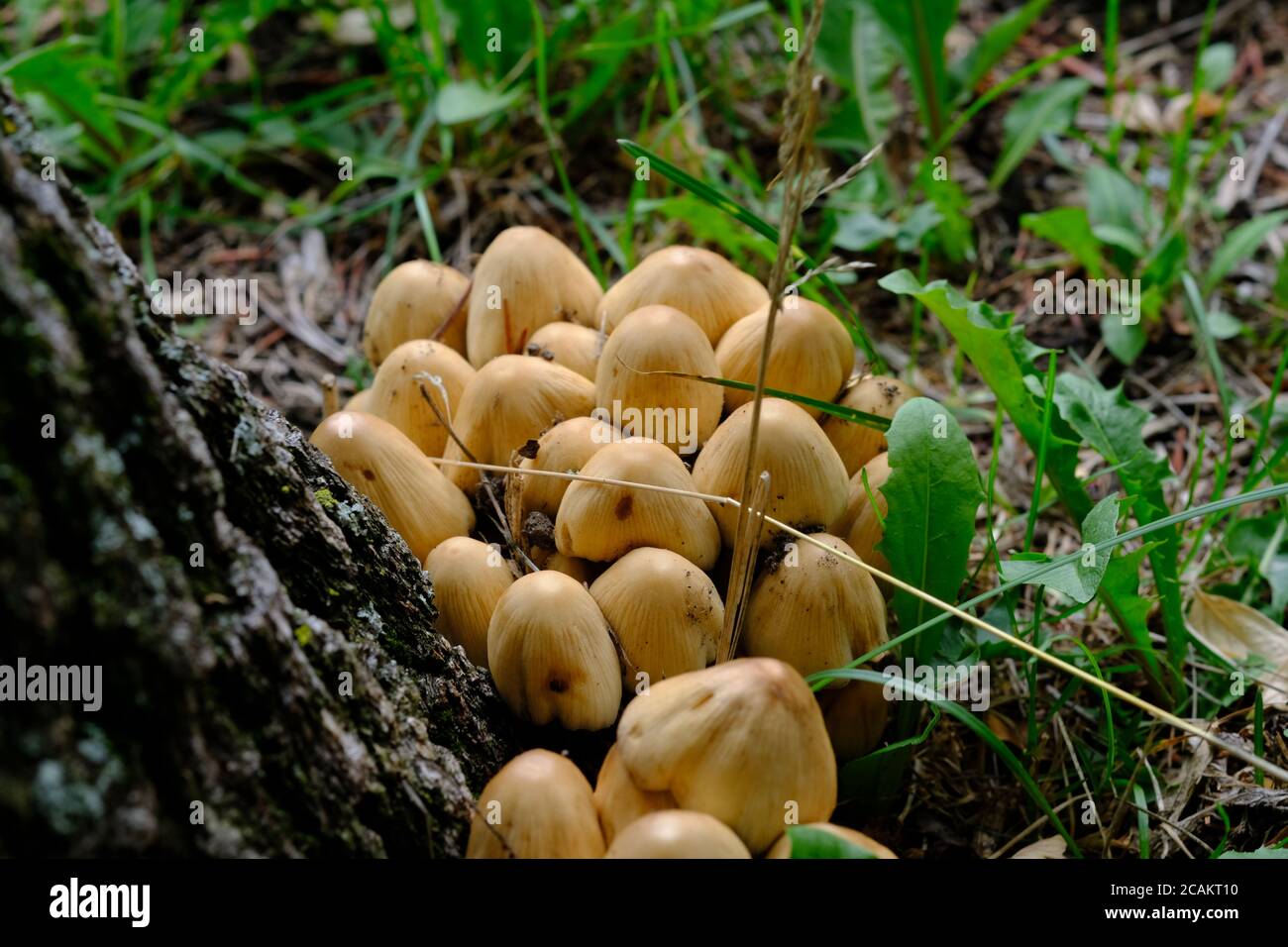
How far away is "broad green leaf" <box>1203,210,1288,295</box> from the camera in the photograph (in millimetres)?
2172

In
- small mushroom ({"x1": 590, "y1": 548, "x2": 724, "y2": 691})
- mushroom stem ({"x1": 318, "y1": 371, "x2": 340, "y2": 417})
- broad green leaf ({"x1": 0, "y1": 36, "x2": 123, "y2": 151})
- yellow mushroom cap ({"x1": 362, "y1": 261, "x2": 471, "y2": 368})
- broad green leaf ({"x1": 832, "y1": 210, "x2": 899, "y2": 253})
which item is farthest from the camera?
broad green leaf ({"x1": 0, "y1": 36, "x2": 123, "y2": 151})

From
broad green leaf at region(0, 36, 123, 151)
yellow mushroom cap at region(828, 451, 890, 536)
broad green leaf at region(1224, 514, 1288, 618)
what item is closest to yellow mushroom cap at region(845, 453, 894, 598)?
yellow mushroom cap at region(828, 451, 890, 536)

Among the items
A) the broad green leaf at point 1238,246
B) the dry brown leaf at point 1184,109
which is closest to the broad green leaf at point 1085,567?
the broad green leaf at point 1238,246

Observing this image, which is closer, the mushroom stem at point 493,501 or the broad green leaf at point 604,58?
the mushroom stem at point 493,501

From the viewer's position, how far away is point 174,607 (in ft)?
2.75

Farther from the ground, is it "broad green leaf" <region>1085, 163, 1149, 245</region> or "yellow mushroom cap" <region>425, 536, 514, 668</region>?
"broad green leaf" <region>1085, 163, 1149, 245</region>

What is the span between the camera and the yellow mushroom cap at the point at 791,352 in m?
1.42

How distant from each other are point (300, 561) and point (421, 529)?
28 cm

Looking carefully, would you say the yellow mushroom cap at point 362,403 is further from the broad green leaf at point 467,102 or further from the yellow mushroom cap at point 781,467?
the broad green leaf at point 467,102

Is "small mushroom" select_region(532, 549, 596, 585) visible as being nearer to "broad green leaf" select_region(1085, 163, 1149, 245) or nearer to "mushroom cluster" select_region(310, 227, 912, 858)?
"mushroom cluster" select_region(310, 227, 912, 858)

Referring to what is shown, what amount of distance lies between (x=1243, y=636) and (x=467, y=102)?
182 cm

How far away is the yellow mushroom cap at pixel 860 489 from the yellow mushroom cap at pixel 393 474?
0.50m
